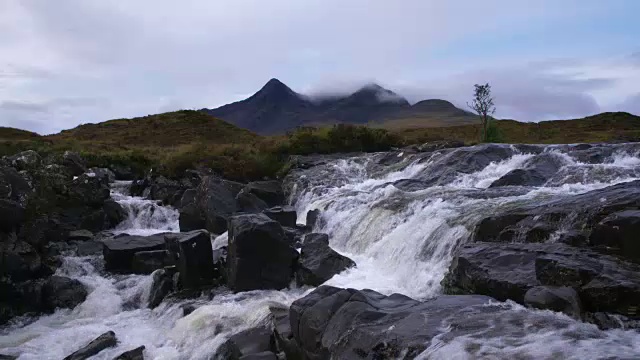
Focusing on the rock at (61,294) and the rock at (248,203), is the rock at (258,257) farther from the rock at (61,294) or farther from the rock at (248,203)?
the rock at (248,203)

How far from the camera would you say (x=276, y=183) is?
27.1 meters

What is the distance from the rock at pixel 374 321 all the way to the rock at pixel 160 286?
5.95 meters

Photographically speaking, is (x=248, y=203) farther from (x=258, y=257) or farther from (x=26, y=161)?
(x=26, y=161)

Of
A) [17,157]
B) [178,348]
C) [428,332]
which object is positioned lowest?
[178,348]

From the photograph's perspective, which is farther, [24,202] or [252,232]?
[24,202]

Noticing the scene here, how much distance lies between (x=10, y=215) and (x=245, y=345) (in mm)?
10190

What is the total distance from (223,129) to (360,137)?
1136 inches

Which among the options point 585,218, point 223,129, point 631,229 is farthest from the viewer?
point 223,129

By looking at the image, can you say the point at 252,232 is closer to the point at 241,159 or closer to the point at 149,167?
the point at 241,159

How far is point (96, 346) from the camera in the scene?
35.0 ft

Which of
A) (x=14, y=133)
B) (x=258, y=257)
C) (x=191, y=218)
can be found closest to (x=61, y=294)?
(x=258, y=257)

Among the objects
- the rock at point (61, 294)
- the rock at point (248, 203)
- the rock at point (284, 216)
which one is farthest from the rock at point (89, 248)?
the rock at point (284, 216)

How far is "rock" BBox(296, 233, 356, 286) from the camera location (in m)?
13.1

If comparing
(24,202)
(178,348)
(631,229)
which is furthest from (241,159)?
(631,229)
